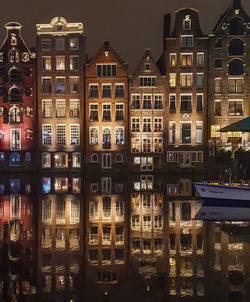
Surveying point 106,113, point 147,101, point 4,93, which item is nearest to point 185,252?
point 106,113

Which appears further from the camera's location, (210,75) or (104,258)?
(210,75)

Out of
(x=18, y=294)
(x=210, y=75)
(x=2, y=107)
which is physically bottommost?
(x=18, y=294)

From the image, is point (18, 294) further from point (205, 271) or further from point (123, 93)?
point (123, 93)

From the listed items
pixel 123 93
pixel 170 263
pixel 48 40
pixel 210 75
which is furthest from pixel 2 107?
pixel 170 263

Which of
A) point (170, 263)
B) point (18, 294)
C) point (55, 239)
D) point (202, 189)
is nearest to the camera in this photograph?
point (18, 294)

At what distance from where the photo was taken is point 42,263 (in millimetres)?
15820

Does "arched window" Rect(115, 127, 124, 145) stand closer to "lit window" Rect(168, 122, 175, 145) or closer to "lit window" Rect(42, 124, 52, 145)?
"lit window" Rect(168, 122, 175, 145)

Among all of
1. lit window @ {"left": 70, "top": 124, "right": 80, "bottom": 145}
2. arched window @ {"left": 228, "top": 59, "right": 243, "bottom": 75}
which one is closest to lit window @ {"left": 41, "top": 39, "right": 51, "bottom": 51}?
lit window @ {"left": 70, "top": 124, "right": 80, "bottom": 145}

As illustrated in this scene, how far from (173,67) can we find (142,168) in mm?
14621

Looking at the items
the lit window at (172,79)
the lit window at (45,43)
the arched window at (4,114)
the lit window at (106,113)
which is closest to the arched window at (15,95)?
the arched window at (4,114)

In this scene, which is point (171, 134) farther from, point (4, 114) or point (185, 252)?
point (185, 252)

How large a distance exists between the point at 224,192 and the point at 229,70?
120ft

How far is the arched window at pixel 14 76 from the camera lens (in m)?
64.4

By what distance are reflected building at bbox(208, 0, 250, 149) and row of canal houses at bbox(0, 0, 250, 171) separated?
13 cm
